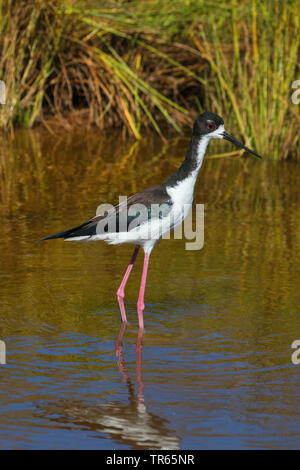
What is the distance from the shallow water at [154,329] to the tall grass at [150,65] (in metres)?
1.06

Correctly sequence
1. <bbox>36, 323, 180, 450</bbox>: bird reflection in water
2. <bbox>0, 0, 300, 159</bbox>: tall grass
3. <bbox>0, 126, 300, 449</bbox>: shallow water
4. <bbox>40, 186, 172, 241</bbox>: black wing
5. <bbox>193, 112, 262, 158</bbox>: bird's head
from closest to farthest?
<bbox>36, 323, 180, 450</bbox>: bird reflection in water
<bbox>0, 126, 300, 449</bbox>: shallow water
<bbox>40, 186, 172, 241</bbox>: black wing
<bbox>193, 112, 262, 158</bbox>: bird's head
<bbox>0, 0, 300, 159</bbox>: tall grass

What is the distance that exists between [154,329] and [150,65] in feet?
22.8

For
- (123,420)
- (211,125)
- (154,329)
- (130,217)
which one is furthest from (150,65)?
(123,420)

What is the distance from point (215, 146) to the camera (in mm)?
10688

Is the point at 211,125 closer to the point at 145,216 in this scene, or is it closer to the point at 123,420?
the point at 145,216

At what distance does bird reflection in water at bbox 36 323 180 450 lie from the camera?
3.61 meters

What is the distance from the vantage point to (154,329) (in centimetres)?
501

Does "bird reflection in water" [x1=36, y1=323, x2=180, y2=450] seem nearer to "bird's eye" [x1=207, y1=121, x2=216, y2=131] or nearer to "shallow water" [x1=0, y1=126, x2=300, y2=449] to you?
"shallow water" [x1=0, y1=126, x2=300, y2=449]

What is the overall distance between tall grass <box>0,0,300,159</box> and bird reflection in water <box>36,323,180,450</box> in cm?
563

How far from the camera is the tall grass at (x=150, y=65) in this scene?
9.15 m

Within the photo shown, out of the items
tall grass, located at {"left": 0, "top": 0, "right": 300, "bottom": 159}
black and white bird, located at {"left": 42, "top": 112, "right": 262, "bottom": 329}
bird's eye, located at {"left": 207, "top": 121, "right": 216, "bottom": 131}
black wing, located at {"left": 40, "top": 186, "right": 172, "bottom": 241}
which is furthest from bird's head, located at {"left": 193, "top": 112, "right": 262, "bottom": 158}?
tall grass, located at {"left": 0, "top": 0, "right": 300, "bottom": 159}

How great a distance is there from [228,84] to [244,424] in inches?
250

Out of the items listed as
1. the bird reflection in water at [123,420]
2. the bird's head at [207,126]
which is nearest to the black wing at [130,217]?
the bird's head at [207,126]

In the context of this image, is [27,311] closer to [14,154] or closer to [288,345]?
[288,345]
